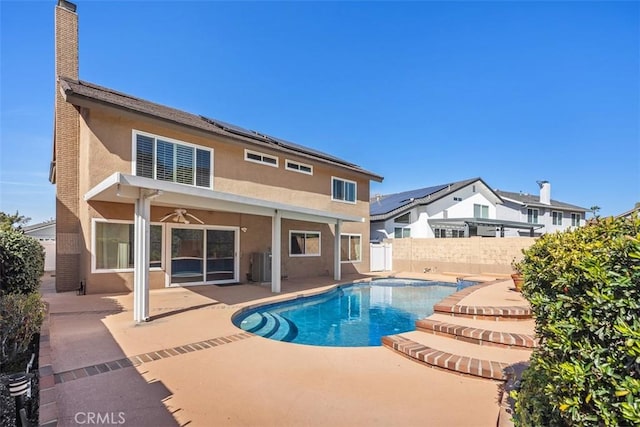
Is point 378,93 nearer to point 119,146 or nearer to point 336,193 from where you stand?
point 336,193

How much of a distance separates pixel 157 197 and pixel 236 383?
5992 millimetres

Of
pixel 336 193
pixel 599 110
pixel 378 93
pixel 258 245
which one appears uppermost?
pixel 378 93

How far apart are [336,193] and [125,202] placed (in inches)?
463

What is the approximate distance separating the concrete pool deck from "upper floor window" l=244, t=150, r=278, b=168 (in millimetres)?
9780

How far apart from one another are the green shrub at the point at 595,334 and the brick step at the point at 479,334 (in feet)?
12.7

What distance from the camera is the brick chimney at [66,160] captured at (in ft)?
41.7

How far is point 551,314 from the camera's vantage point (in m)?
2.53

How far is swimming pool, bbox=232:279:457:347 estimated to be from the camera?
29.6 feet

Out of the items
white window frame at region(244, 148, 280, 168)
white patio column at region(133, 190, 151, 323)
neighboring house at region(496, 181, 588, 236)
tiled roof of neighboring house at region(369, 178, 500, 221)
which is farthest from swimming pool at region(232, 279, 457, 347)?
neighboring house at region(496, 181, 588, 236)

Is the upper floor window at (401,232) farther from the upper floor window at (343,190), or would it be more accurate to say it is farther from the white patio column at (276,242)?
the white patio column at (276,242)

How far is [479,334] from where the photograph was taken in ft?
21.6

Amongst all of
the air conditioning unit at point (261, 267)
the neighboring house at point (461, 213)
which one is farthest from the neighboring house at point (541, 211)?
the air conditioning unit at point (261, 267)

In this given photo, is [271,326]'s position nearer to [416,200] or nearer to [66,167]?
[66,167]

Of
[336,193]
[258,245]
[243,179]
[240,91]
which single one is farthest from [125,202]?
[336,193]
